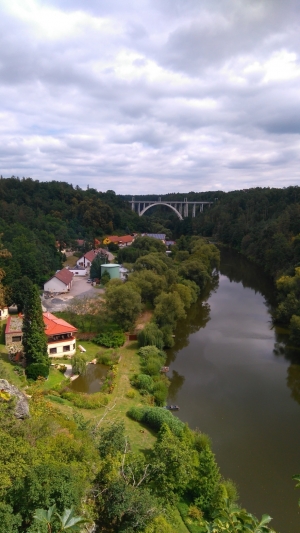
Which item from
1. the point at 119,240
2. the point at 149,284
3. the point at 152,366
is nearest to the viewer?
the point at 152,366

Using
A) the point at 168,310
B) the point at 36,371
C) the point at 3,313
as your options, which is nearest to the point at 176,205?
the point at 168,310

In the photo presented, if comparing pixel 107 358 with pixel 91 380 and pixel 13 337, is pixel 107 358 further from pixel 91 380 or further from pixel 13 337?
pixel 13 337

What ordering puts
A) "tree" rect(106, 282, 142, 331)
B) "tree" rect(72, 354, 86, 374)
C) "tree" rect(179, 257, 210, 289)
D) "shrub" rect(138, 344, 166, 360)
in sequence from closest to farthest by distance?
"tree" rect(72, 354, 86, 374) → "shrub" rect(138, 344, 166, 360) → "tree" rect(106, 282, 142, 331) → "tree" rect(179, 257, 210, 289)

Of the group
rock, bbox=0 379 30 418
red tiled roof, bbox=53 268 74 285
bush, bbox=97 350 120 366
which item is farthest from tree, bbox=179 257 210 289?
rock, bbox=0 379 30 418

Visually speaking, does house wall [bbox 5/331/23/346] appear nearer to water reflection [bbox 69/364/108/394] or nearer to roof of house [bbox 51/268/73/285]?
water reflection [bbox 69/364/108/394]

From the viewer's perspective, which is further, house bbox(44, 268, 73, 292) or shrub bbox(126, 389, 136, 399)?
house bbox(44, 268, 73, 292)
